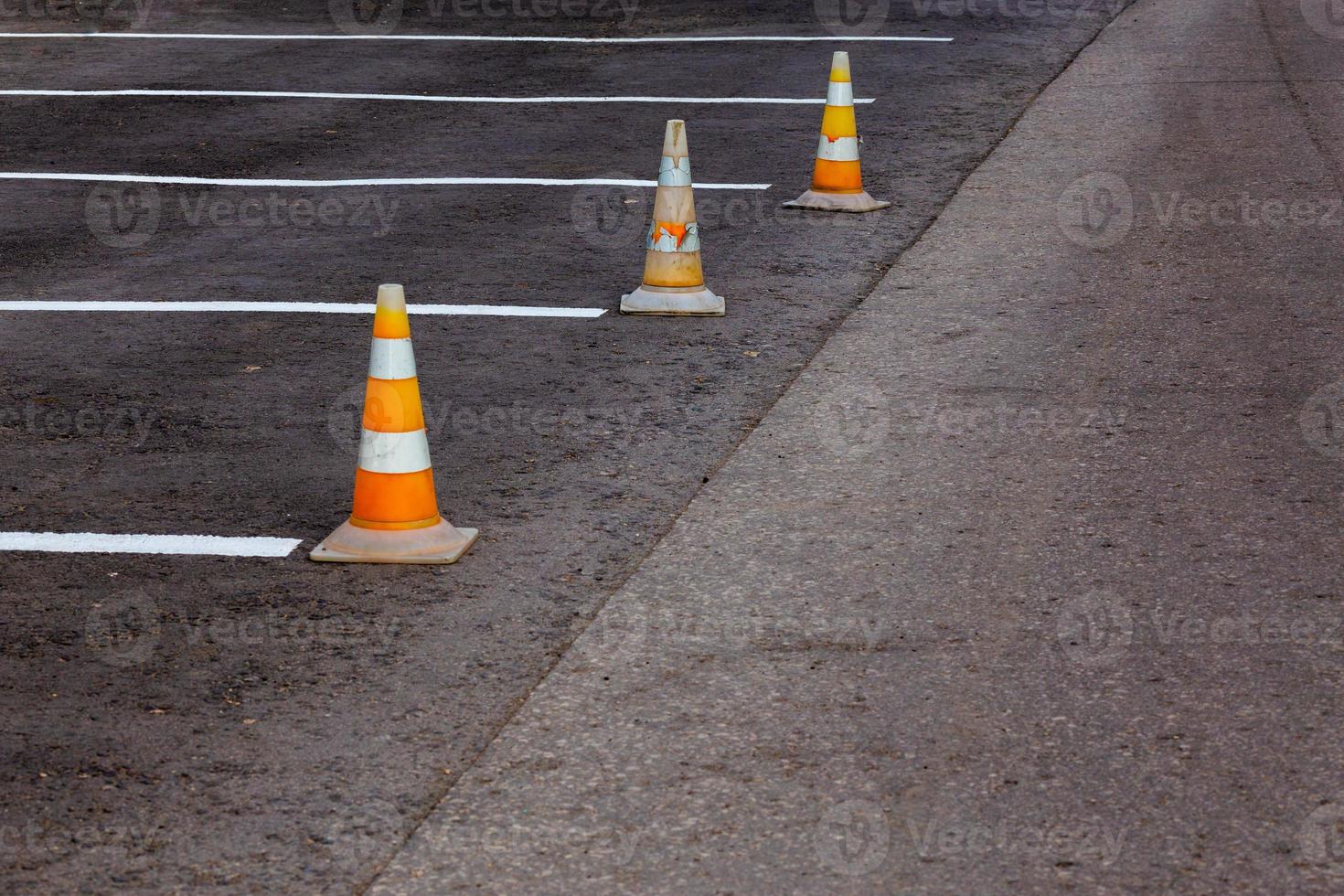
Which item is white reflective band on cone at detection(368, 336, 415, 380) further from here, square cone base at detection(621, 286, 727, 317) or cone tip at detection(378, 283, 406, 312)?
square cone base at detection(621, 286, 727, 317)

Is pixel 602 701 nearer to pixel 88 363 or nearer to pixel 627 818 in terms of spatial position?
pixel 627 818

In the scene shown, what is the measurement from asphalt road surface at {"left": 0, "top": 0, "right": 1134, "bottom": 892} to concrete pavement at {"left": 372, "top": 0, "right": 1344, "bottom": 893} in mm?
255

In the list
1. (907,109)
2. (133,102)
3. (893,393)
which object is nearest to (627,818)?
(893,393)

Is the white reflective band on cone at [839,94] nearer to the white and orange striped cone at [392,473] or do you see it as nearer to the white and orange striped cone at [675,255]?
the white and orange striped cone at [675,255]

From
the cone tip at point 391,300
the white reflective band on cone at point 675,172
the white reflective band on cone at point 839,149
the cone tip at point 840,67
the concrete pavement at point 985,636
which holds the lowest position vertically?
the concrete pavement at point 985,636

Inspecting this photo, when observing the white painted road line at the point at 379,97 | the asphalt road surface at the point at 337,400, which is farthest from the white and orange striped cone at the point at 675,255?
the white painted road line at the point at 379,97

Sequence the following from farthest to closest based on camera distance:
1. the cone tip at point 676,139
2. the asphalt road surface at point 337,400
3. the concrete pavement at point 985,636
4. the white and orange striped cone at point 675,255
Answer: the white and orange striped cone at point 675,255 < the cone tip at point 676,139 < the asphalt road surface at point 337,400 < the concrete pavement at point 985,636

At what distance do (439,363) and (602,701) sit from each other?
3.17m

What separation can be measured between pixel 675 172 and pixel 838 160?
82.9 inches

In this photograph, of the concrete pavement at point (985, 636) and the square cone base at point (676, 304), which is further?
the square cone base at point (676, 304)

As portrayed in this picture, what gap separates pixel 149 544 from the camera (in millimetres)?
5246

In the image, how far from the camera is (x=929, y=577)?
495 cm

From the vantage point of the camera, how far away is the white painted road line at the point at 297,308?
788cm

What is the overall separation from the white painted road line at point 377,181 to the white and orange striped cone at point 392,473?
5416 millimetres
